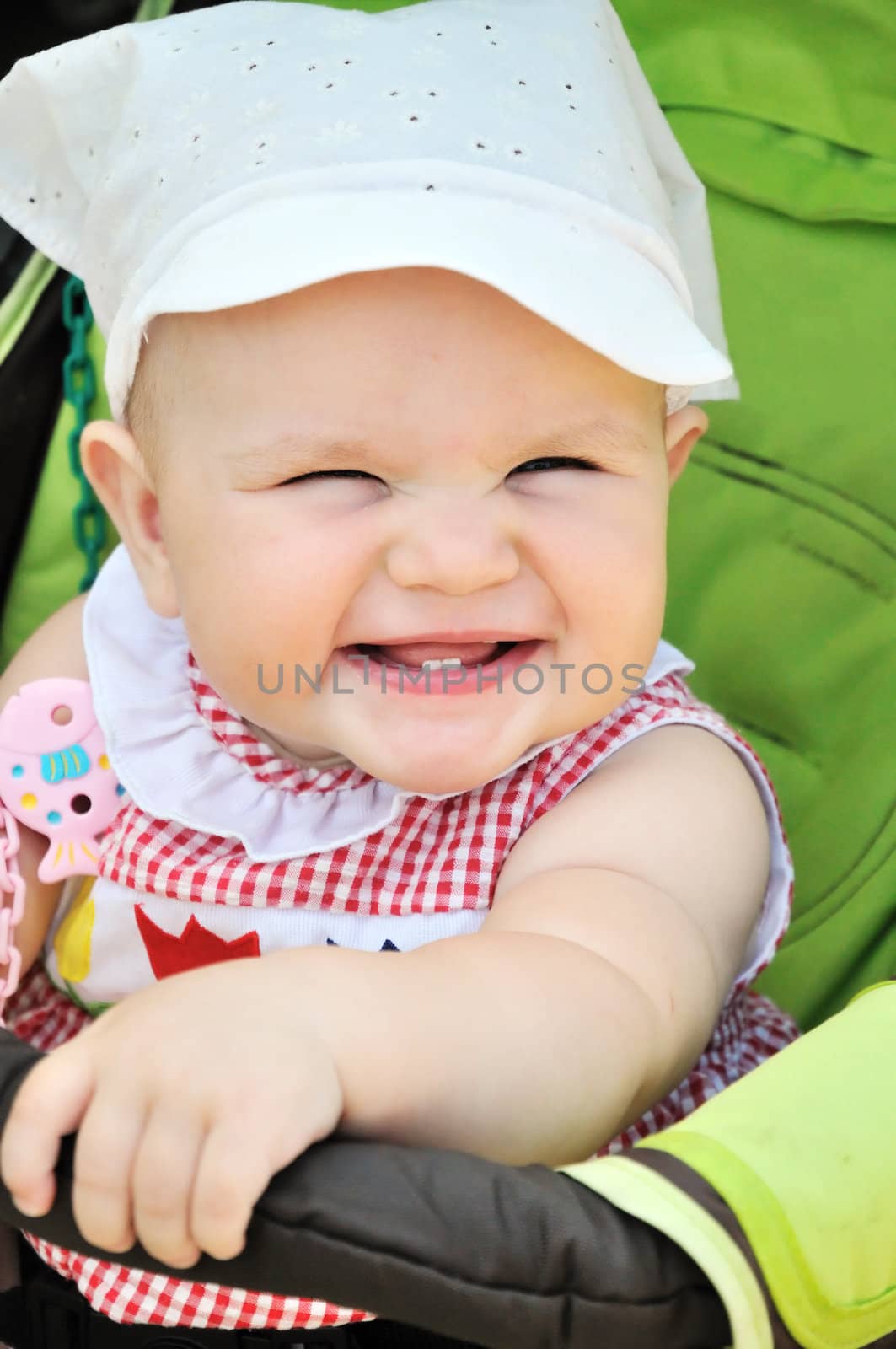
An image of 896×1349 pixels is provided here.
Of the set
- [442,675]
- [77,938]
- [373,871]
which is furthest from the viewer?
[77,938]

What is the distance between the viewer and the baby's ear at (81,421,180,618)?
3.37ft

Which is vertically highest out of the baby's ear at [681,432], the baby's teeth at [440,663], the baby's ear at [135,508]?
the baby's ear at [681,432]

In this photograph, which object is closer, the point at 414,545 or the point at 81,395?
the point at 414,545

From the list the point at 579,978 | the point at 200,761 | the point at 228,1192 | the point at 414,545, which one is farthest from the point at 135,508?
the point at 228,1192

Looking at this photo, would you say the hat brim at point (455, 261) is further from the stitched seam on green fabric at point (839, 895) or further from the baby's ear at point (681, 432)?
the stitched seam on green fabric at point (839, 895)

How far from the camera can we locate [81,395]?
1.29m

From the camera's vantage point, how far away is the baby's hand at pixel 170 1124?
58 centimetres

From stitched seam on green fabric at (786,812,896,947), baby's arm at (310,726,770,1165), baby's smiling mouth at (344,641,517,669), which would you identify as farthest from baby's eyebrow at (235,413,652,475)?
stitched seam on green fabric at (786,812,896,947)

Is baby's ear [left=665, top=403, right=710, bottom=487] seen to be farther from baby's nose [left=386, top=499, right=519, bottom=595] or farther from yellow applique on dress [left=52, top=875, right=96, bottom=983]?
yellow applique on dress [left=52, top=875, right=96, bottom=983]

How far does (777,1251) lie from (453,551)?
39cm

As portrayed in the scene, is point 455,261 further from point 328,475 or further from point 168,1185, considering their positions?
point 168,1185

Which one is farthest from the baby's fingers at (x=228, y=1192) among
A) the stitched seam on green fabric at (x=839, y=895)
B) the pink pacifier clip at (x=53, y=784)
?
the stitched seam on green fabric at (x=839, y=895)

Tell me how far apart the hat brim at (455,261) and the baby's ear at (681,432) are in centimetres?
14

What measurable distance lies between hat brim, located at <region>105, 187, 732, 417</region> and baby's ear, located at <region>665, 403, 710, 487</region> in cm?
14
